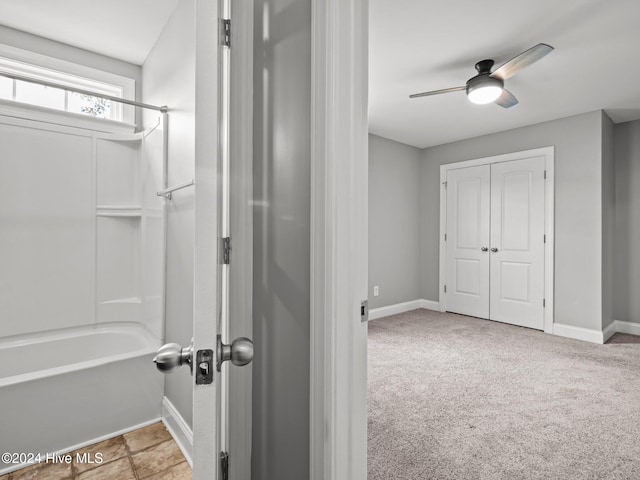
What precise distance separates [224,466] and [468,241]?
15.1 feet

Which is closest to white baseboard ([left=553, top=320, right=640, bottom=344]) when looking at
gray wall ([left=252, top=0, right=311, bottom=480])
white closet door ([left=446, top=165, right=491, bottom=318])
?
white closet door ([left=446, top=165, right=491, bottom=318])

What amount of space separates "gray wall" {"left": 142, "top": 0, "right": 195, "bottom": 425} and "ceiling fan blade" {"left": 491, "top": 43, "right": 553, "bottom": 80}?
2.02m

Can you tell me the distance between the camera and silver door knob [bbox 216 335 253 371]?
681mm

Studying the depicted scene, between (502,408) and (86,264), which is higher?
(86,264)

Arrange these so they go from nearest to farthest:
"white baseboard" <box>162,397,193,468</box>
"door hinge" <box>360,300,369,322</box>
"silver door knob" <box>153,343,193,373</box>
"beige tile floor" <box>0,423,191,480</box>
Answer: "silver door knob" <box>153,343,193,373</box>, "door hinge" <box>360,300,369,322</box>, "beige tile floor" <box>0,423,191,480</box>, "white baseboard" <box>162,397,193,468</box>

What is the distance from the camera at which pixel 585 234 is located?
3.74 metres

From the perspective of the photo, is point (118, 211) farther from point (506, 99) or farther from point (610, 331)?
point (610, 331)

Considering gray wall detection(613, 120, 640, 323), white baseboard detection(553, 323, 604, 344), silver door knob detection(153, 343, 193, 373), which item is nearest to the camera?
silver door knob detection(153, 343, 193, 373)

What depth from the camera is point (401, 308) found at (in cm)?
504

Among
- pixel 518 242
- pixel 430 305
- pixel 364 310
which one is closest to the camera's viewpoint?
pixel 364 310

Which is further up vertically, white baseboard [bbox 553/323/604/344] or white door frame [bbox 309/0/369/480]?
white door frame [bbox 309/0/369/480]

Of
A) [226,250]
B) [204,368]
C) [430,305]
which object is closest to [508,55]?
[226,250]

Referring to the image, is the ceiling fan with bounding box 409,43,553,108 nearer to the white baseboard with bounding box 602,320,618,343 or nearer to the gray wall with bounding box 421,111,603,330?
the gray wall with bounding box 421,111,603,330

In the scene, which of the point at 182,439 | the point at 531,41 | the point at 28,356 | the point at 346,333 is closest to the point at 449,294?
the point at 531,41
